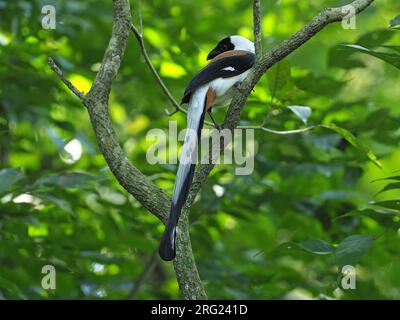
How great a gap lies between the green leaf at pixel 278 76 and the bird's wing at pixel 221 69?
1.17 ft

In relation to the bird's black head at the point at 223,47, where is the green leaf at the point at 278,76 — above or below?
below

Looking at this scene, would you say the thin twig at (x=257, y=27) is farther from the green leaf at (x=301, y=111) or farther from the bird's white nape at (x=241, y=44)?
the bird's white nape at (x=241, y=44)

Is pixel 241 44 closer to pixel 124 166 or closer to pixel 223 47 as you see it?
pixel 223 47

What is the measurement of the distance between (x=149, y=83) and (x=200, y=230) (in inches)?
58.6

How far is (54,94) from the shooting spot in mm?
5426

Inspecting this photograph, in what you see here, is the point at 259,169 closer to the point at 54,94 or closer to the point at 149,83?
the point at 149,83

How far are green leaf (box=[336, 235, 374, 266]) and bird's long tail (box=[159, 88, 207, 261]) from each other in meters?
0.80

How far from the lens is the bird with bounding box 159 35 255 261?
9.40ft

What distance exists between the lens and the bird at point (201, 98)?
2.87m

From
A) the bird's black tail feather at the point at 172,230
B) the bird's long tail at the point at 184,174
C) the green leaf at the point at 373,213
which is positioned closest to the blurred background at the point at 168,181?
the green leaf at the point at 373,213

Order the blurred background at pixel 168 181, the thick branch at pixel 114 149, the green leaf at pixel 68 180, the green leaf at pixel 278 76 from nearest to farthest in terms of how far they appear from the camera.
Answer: the thick branch at pixel 114 149 < the green leaf at pixel 278 76 < the green leaf at pixel 68 180 < the blurred background at pixel 168 181

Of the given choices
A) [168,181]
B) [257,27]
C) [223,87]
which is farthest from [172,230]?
[168,181]

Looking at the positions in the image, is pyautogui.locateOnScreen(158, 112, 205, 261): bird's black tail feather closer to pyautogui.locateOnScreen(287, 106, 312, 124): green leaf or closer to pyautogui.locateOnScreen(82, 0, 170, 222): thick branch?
pyautogui.locateOnScreen(82, 0, 170, 222): thick branch
